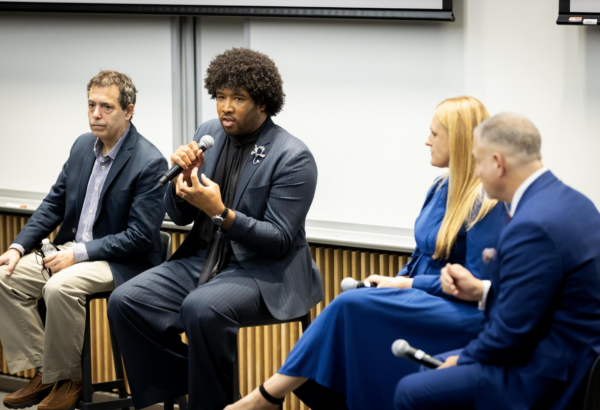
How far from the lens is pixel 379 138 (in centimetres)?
352

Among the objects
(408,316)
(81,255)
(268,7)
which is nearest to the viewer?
(408,316)

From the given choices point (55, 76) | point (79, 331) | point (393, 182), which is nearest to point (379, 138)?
point (393, 182)

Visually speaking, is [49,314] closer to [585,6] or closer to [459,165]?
[459,165]

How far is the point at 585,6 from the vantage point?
9.91 feet

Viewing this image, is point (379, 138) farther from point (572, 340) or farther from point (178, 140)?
point (572, 340)

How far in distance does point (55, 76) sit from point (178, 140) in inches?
31.2

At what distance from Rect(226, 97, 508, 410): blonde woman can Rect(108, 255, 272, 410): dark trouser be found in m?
0.24

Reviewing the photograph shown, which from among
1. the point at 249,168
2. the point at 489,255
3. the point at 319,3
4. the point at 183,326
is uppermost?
the point at 319,3

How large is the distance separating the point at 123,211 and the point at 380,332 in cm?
136

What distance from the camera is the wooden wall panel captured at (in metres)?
3.61

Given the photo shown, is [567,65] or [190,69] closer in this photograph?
[567,65]

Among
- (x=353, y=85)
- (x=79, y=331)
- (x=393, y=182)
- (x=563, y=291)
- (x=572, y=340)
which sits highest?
(x=353, y=85)

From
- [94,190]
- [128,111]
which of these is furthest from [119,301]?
[128,111]

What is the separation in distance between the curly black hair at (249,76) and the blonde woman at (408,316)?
28.3 inches
